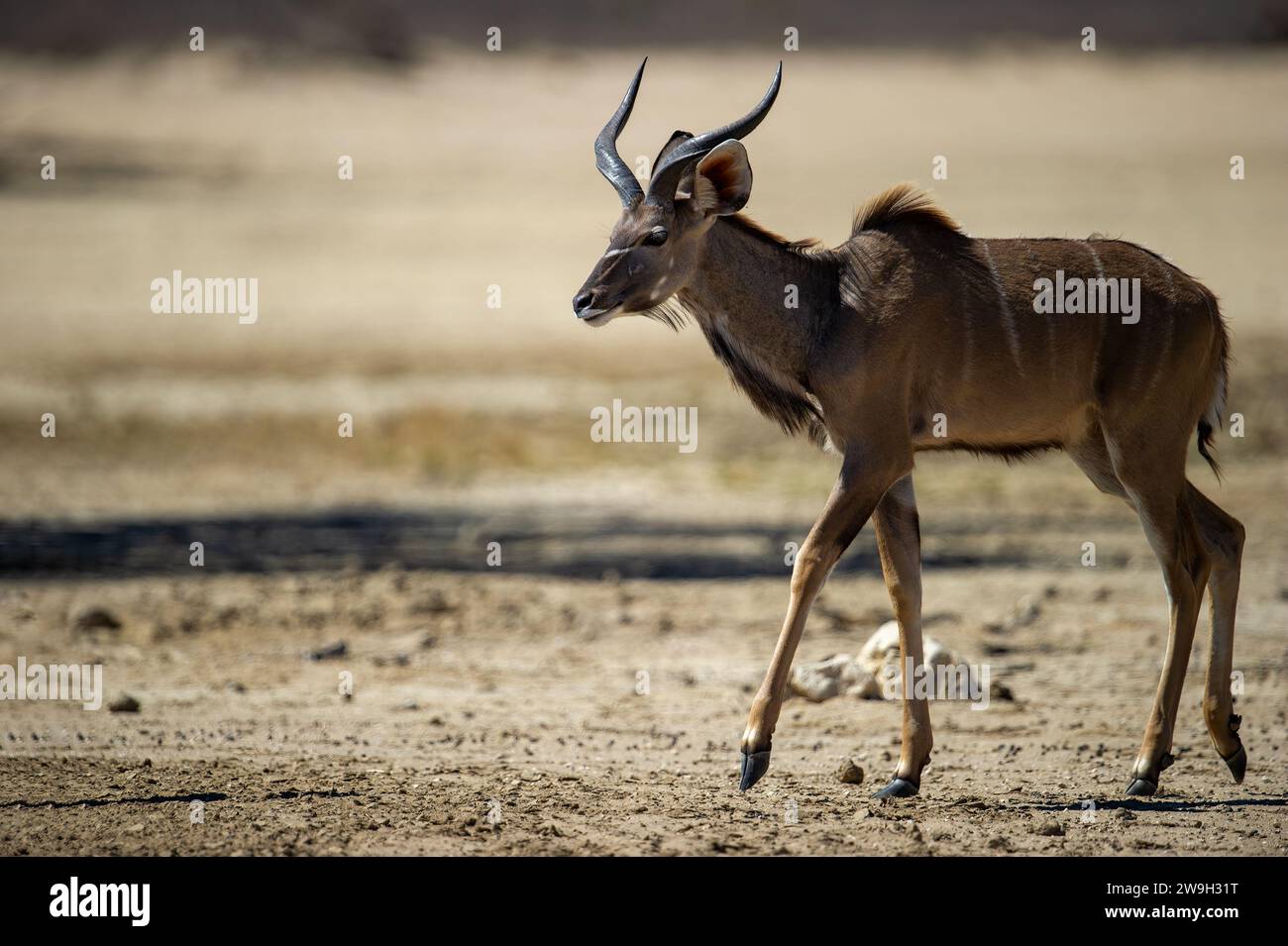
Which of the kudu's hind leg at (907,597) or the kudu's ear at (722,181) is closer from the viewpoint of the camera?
the kudu's ear at (722,181)

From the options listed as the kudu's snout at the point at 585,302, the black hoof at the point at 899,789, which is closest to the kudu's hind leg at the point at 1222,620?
the black hoof at the point at 899,789

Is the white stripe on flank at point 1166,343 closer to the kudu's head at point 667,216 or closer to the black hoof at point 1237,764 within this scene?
the black hoof at point 1237,764

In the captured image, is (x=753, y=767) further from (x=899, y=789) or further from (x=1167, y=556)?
(x=1167, y=556)

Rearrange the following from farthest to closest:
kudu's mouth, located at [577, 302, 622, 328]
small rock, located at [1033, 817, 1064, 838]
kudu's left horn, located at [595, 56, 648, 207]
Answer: kudu's left horn, located at [595, 56, 648, 207] → kudu's mouth, located at [577, 302, 622, 328] → small rock, located at [1033, 817, 1064, 838]

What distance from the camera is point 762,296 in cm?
780

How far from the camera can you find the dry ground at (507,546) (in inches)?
302

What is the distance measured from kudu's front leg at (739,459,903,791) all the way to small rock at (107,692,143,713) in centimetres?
374

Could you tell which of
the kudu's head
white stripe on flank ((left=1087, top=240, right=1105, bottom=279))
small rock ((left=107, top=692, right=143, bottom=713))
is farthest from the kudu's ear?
small rock ((left=107, top=692, right=143, bottom=713))

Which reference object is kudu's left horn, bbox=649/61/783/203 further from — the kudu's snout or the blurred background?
the blurred background

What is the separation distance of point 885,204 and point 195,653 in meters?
5.41

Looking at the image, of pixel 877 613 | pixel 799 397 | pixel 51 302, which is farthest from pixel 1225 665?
pixel 51 302

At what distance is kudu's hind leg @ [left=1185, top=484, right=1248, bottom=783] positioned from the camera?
790 centimetres

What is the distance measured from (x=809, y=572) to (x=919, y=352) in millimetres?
1079

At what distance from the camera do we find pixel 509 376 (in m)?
23.8
